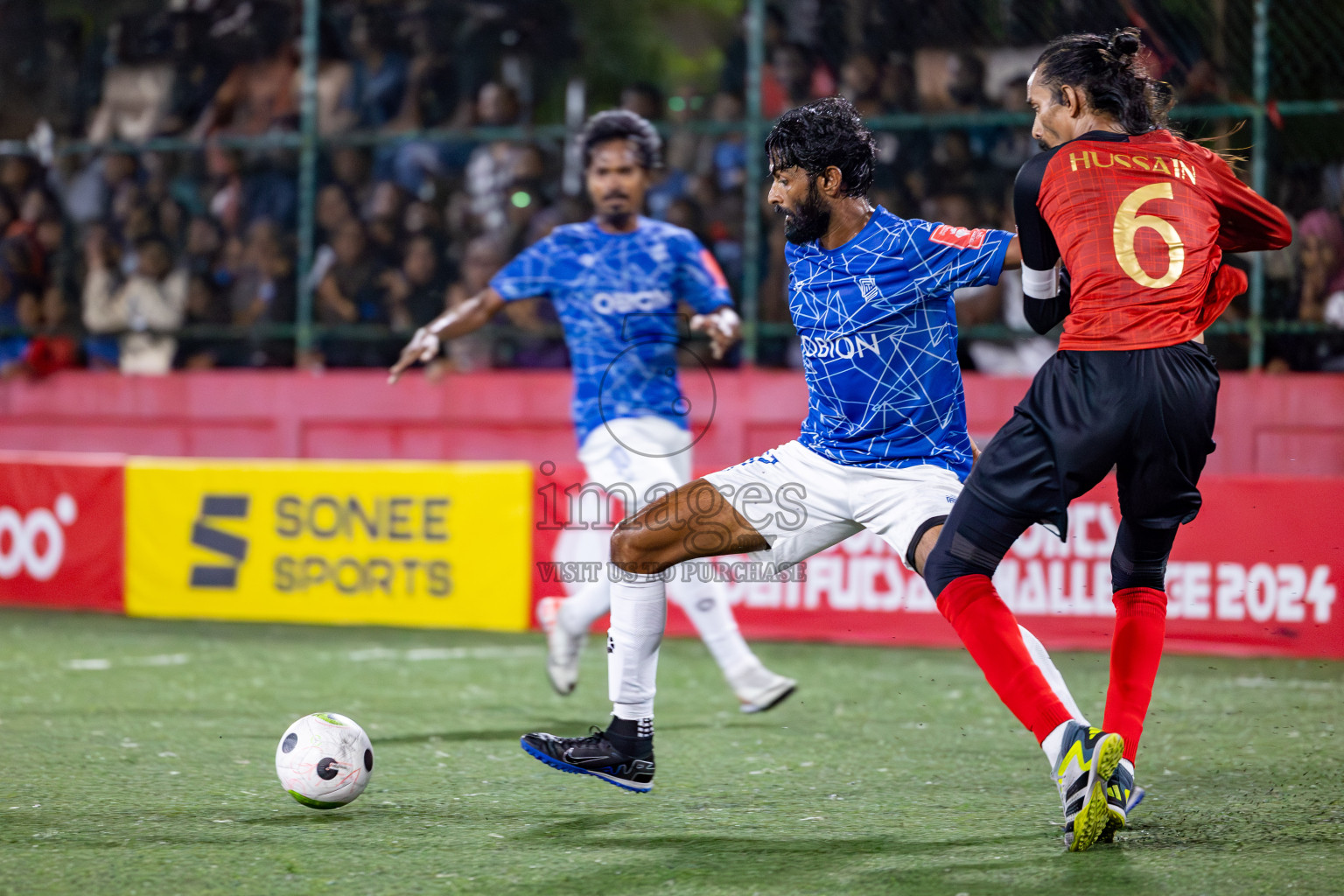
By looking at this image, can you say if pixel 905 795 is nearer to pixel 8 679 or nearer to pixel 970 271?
pixel 970 271

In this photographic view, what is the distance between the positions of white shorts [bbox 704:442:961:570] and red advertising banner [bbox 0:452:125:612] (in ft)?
20.7

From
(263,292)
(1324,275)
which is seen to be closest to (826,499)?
(1324,275)

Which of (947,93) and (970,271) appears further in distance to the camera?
(947,93)

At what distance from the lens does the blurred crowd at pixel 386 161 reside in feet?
33.1

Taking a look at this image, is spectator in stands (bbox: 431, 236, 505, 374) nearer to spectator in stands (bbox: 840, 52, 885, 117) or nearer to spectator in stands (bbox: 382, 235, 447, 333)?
spectator in stands (bbox: 382, 235, 447, 333)

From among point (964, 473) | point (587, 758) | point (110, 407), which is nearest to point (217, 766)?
point (587, 758)

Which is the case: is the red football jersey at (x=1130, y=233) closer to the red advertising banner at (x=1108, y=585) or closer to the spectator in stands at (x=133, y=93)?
the red advertising banner at (x=1108, y=585)

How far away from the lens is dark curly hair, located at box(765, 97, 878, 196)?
4.25m

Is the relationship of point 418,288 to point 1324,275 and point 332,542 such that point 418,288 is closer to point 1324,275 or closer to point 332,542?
point 332,542

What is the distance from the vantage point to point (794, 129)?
168 inches

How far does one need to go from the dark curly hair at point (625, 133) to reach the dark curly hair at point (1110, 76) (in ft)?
8.73

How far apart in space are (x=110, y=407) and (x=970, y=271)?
8.71 m

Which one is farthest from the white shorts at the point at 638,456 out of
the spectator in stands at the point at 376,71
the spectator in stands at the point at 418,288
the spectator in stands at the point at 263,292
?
the spectator in stands at the point at 376,71

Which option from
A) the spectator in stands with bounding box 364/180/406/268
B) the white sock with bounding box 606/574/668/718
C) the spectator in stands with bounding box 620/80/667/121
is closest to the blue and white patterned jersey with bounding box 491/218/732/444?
the white sock with bounding box 606/574/668/718
